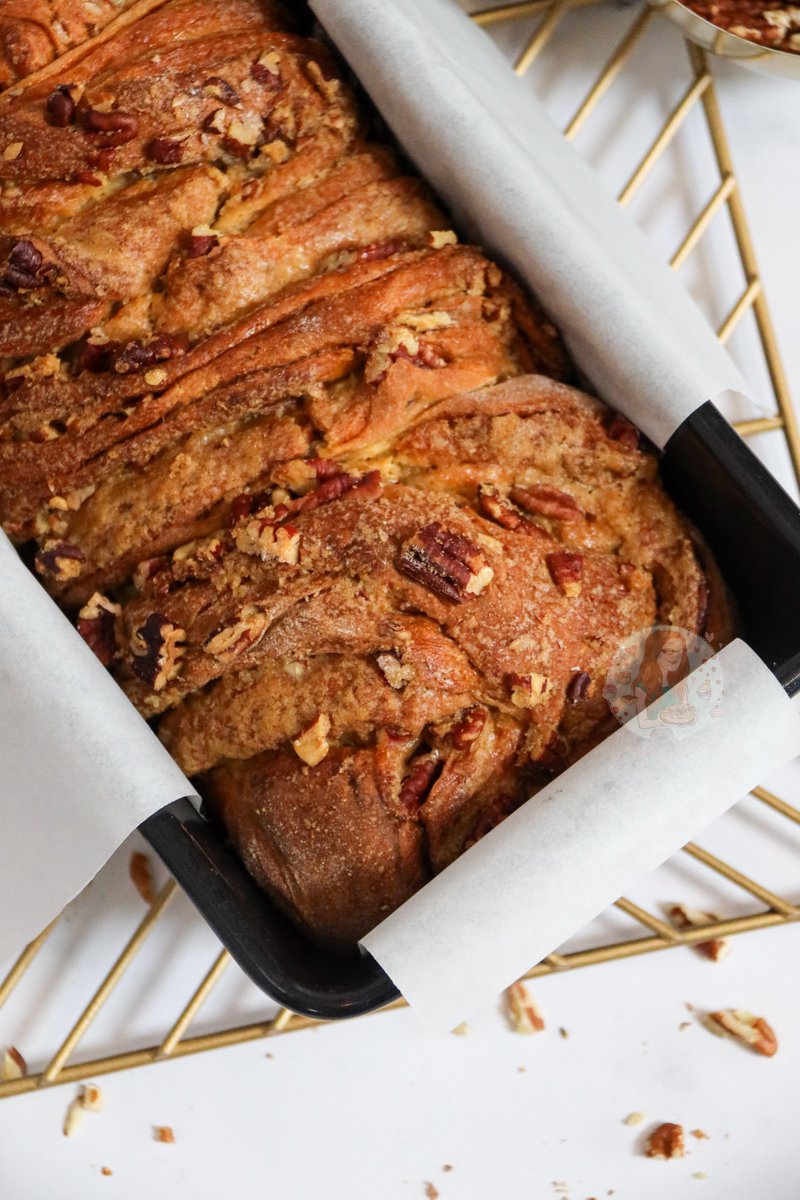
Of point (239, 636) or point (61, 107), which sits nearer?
point (239, 636)

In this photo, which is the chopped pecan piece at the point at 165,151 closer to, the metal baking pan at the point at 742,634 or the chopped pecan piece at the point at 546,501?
the chopped pecan piece at the point at 546,501

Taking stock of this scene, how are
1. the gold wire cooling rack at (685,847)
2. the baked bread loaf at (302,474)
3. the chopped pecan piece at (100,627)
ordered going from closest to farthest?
1. the baked bread loaf at (302,474)
2. the chopped pecan piece at (100,627)
3. the gold wire cooling rack at (685,847)

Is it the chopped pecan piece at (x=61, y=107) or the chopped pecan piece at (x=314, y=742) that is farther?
the chopped pecan piece at (x=61, y=107)

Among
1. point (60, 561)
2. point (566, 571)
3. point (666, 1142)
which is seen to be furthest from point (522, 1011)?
point (60, 561)

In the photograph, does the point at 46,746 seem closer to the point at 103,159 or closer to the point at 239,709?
the point at 239,709

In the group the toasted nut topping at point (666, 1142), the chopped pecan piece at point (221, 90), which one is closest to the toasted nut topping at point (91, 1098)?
the toasted nut topping at point (666, 1142)

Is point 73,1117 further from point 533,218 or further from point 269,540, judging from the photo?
point 533,218

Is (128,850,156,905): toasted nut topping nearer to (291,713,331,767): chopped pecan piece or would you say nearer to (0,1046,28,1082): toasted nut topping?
(0,1046,28,1082): toasted nut topping
